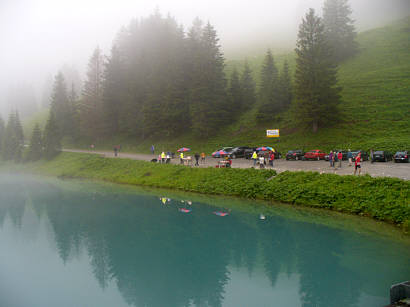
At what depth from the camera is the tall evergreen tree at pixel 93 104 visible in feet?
229

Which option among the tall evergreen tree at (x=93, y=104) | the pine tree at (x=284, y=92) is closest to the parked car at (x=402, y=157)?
the pine tree at (x=284, y=92)

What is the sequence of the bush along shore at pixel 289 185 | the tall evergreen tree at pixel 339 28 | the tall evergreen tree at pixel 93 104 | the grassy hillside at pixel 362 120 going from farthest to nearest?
1. the tall evergreen tree at pixel 339 28
2. the tall evergreen tree at pixel 93 104
3. the grassy hillside at pixel 362 120
4. the bush along shore at pixel 289 185

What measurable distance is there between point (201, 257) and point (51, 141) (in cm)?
6162

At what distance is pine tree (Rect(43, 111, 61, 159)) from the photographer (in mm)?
66812

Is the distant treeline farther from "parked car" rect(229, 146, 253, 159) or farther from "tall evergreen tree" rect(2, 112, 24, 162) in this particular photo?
"tall evergreen tree" rect(2, 112, 24, 162)

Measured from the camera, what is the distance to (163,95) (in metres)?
62.3

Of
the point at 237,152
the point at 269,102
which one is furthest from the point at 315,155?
the point at 269,102

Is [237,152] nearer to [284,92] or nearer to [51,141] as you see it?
[284,92]

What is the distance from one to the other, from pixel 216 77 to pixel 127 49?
2793cm

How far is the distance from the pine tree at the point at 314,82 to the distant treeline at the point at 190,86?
0.50ft

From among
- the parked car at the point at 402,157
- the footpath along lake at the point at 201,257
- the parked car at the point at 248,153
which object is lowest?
the footpath along lake at the point at 201,257

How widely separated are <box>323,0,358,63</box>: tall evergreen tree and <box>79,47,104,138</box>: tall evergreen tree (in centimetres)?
5537

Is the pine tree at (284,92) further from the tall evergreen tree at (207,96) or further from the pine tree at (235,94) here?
the tall evergreen tree at (207,96)

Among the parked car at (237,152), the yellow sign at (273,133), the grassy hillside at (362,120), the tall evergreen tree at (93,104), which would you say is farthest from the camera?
the tall evergreen tree at (93,104)
